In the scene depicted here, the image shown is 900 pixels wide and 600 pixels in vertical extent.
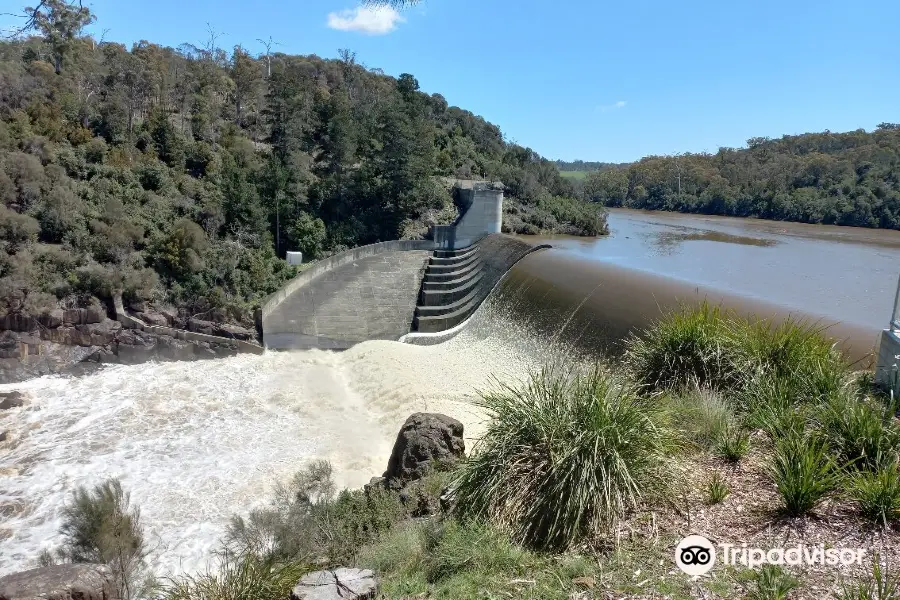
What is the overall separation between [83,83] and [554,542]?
33.2 meters

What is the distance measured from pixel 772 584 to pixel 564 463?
1440 mm

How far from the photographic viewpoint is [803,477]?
347cm

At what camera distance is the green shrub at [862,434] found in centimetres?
386

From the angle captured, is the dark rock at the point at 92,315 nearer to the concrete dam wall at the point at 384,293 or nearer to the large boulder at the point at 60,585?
the concrete dam wall at the point at 384,293

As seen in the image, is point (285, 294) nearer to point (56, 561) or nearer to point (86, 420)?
point (86, 420)

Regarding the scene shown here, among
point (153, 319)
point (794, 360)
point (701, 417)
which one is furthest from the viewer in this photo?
point (153, 319)

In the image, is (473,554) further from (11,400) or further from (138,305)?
(138,305)

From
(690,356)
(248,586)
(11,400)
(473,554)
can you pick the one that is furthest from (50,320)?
(690,356)

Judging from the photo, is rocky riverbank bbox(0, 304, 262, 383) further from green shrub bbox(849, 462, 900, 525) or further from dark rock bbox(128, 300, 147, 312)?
green shrub bbox(849, 462, 900, 525)

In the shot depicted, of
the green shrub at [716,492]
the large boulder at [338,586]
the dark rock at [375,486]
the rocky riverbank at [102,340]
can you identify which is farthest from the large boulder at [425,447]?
the rocky riverbank at [102,340]

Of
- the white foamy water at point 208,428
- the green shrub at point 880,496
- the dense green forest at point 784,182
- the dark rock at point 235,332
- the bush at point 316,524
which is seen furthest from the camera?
the dense green forest at point 784,182

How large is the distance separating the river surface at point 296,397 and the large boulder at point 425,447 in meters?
0.43

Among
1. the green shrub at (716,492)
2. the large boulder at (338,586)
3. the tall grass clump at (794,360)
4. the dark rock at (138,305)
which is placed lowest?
the dark rock at (138,305)

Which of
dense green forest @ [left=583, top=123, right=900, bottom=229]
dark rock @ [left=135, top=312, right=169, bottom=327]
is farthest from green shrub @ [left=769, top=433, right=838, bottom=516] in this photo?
dense green forest @ [left=583, top=123, right=900, bottom=229]
